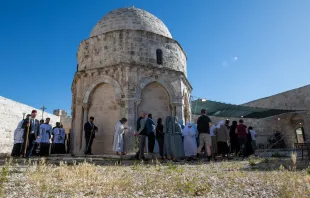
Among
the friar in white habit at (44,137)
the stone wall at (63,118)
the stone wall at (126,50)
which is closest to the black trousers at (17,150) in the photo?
the friar in white habit at (44,137)

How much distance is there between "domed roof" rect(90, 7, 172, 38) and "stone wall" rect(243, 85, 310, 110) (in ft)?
43.0

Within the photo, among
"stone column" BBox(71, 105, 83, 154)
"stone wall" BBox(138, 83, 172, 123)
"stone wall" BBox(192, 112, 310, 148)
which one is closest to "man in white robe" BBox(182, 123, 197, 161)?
"stone wall" BBox(138, 83, 172, 123)

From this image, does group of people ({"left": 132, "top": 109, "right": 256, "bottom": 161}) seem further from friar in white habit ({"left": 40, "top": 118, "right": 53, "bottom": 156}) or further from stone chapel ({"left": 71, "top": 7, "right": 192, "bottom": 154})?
friar in white habit ({"left": 40, "top": 118, "right": 53, "bottom": 156})

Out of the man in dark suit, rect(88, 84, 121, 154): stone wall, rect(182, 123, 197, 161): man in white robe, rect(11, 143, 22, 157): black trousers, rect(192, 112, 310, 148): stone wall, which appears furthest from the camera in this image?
rect(192, 112, 310, 148): stone wall

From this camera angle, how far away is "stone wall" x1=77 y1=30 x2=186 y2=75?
34.7 feet

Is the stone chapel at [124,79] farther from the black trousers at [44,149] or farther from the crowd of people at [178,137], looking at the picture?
the crowd of people at [178,137]

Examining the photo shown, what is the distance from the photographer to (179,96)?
1080cm

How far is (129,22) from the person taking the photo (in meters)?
Answer: 11.6

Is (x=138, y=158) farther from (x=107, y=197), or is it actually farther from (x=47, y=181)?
(x=107, y=197)

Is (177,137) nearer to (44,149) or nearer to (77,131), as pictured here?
(77,131)

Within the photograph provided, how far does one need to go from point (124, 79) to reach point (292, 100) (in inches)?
617

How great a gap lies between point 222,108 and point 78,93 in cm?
950

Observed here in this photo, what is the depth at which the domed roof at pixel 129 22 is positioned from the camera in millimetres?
11508

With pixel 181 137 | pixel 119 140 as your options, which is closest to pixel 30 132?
pixel 119 140
